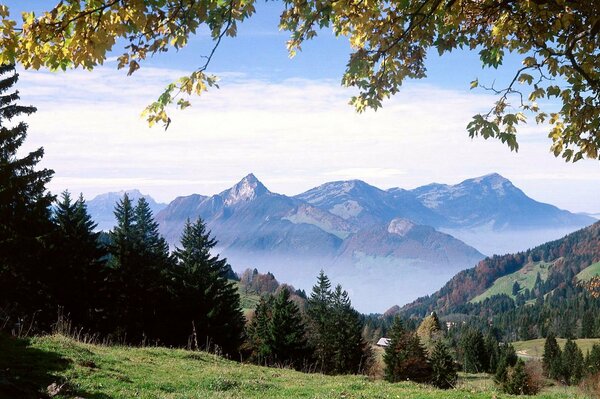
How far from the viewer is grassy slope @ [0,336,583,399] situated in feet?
35.7

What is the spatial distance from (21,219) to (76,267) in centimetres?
715

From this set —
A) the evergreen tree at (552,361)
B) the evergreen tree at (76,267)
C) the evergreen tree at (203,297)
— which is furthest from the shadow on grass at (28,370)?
the evergreen tree at (552,361)

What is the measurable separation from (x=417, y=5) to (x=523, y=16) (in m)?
2.00

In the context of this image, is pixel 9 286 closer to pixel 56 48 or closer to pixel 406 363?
pixel 56 48

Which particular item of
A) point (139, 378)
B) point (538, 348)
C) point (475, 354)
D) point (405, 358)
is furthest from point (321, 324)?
point (538, 348)

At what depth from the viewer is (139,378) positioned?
44.1 ft

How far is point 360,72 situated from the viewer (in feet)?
26.2

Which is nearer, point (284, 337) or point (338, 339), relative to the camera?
point (284, 337)

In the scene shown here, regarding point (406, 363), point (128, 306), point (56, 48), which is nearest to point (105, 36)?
point (56, 48)

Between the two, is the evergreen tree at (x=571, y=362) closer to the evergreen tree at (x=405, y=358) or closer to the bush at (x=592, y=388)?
the bush at (x=592, y=388)

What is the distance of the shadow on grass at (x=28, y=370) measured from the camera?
7.50 metres

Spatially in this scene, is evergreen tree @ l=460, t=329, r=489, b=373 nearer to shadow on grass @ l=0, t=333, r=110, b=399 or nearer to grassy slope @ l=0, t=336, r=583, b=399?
grassy slope @ l=0, t=336, r=583, b=399

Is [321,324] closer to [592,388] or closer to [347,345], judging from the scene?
[347,345]

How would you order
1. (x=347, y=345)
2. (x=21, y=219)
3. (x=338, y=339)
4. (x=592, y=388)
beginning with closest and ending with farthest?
1. (x=21, y=219)
2. (x=592, y=388)
3. (x=347, y=345)
4. (x=338, y=339)
